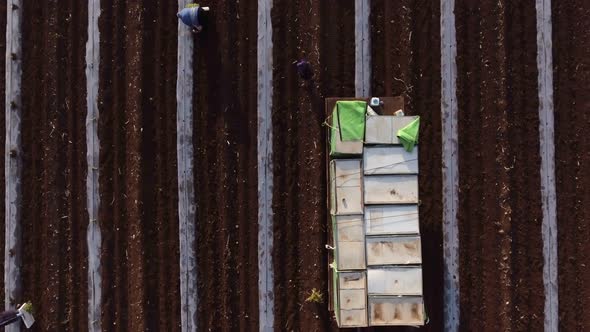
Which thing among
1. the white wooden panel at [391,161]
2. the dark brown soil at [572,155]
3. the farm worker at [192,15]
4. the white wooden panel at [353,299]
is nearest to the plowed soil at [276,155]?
the dark brown soil at [572,155]

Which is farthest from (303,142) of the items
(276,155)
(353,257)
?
(353,257)

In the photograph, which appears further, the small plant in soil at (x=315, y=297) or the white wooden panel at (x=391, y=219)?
the small plant in soil at (x=315, y=297)

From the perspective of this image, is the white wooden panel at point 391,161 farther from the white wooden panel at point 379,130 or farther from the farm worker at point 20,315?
the farm worker at point 20,315

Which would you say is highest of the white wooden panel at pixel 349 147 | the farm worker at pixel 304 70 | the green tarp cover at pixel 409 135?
the farm worker at pixel 304 70

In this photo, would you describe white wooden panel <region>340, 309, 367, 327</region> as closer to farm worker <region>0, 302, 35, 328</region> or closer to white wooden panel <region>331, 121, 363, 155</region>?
white wooden panel <region>331, 121, 363, 155</region>

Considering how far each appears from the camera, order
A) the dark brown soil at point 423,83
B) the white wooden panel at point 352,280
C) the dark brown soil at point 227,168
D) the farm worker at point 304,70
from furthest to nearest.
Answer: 1. the dark brown soil at point 227,168
2. the dark brown soil at point 423,83
3. the farm worker at point 304,70
4. the white wooden panel at point 352,280

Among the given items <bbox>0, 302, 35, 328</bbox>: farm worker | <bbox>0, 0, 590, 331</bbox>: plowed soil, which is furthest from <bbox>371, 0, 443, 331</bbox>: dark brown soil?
<bbox>0, 302, 35, 328</bbox>: farm worker

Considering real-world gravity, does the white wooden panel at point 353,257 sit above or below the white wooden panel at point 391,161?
below
